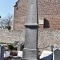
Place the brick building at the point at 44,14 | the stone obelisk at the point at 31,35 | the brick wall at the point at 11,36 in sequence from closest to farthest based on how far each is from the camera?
the stone obelisk at the point at 31,35
the brick wall at the point at 11,36
the brick building at the point at 44,14

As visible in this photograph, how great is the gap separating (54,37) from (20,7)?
7.22m

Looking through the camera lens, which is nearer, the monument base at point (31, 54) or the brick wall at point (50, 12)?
the monument base at point (31, 54)

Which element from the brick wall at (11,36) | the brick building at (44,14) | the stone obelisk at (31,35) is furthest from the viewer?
the brick building at (44,14)

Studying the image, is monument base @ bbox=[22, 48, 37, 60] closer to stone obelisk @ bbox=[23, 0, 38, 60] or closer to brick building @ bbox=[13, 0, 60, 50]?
stone obelisk @ bbox=[23, 0, 38, 60]

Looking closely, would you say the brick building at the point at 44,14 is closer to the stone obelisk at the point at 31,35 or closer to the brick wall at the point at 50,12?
the brick wall at the point at 50,12

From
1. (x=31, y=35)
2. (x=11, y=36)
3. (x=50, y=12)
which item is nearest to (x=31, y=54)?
(x=31, y=35)

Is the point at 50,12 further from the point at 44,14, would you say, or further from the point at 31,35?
the point at 31,35

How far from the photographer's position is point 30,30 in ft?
47.3

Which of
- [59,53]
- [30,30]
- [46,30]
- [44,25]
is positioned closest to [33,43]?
[30,30]

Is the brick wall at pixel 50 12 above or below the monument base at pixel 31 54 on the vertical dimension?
above

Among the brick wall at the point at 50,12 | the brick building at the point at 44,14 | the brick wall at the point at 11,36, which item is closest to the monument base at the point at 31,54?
the brick wall at the point at 11,36

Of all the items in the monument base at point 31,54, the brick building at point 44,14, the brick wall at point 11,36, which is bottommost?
the monument base at point 31,54

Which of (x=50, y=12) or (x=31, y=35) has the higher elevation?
(x=50, y=12)

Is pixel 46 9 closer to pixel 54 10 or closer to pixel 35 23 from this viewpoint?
pixel 54 10
